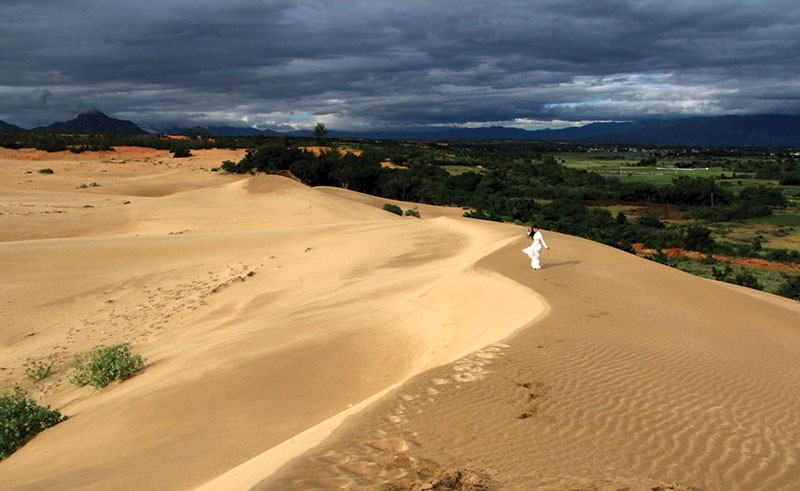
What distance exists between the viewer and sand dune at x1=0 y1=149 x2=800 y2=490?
483 cm

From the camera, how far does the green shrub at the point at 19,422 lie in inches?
277

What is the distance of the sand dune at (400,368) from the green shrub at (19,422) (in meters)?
0.19

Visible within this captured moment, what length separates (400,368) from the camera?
847 cm

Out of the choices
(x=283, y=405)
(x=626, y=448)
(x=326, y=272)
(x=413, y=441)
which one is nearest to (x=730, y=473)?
(x=626, y=448)

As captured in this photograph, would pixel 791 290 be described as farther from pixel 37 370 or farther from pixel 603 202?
pixel 603 202

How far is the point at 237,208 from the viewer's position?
2991 centimetres

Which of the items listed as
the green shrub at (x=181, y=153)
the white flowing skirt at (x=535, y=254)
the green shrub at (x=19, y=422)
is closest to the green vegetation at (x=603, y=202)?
the green shrub at (x=181, y=153)

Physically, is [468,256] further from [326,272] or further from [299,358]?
[299,358]

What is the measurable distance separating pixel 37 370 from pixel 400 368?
6.60 m

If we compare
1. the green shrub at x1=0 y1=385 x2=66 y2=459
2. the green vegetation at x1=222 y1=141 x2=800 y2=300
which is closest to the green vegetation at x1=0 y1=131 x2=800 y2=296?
the green vegetation at x1=222 y1=141 x2=800 y2=300

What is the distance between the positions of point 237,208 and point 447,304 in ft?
69.7

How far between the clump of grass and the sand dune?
6.9 inches

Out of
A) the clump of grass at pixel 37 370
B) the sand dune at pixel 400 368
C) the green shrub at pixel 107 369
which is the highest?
the sand dune at pixel 400 368

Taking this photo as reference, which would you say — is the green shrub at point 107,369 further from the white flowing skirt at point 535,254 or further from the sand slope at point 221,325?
the white flowing skirt at point 535,254
